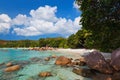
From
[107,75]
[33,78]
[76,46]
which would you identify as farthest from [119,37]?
[76,46]

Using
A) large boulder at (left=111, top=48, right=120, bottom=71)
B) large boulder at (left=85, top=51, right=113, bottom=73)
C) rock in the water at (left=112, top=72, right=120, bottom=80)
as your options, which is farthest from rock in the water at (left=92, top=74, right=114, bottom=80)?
large boulder at (left=111, top=48, right=120, bottom=71)

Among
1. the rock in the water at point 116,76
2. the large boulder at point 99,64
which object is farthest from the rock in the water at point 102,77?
the large boulder at point 99,64

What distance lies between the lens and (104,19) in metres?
21.4

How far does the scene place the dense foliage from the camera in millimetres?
20812

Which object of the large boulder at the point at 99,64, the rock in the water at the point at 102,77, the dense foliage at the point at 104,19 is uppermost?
the dense foliage at the point at 104,19

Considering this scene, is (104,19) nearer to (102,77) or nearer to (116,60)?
(116,60)

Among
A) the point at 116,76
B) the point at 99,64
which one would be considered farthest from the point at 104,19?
the point at 116,76

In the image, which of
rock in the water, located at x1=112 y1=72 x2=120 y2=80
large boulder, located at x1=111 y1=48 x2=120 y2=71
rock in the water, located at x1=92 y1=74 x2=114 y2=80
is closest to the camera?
rock in the water, located at x1=112 y1=72 x2=120 y2=80

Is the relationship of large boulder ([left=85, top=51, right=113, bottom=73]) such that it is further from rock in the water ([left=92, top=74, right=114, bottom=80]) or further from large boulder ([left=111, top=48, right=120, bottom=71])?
rock in the water ([left=92, top=74, right=114, bottom=80])

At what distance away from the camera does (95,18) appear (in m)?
21.2

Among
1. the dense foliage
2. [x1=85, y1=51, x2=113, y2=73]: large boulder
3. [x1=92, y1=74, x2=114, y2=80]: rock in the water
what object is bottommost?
[x1=92, y1=74, x2=114, y2=80]: rock in the water

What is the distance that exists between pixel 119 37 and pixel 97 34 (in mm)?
2386

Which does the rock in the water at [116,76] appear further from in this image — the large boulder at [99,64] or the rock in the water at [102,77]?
the large boulder at [99,64]

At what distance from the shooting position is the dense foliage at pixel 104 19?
68.3ft
